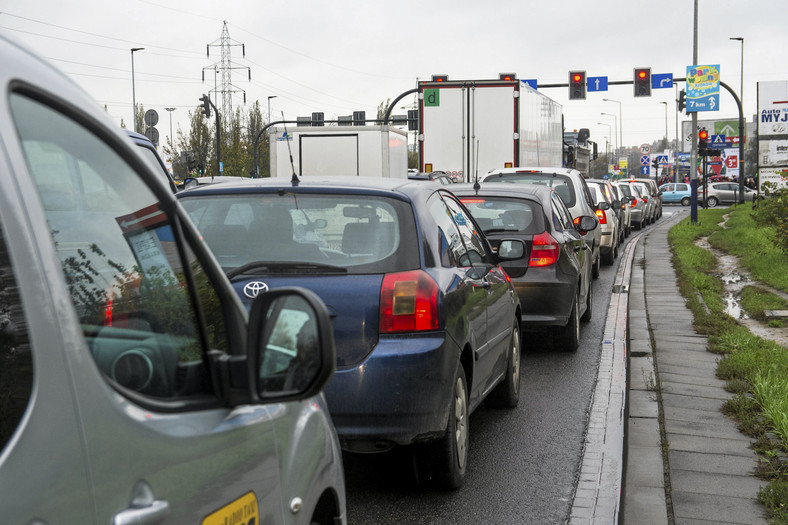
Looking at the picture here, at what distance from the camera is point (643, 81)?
44.7 m

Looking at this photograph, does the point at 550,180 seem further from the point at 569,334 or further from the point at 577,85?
the point at 577,85

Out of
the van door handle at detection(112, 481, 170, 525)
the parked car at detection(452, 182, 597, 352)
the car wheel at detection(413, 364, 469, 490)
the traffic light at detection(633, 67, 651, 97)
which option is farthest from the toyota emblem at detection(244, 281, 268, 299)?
the traffic light at detection(633, 67, 651, 97)

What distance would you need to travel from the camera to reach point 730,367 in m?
8.36

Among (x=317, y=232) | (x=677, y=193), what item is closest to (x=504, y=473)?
(x=317, y=232)

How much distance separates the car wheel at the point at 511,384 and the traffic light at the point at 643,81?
127 ft

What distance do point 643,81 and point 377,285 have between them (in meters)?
41.8

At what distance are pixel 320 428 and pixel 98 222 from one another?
1118mm

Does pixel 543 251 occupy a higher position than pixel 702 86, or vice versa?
pixel 702 86

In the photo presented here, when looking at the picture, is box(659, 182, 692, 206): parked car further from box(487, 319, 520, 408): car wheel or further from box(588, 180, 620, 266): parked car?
box(487, 319, 520, 408): car wheel

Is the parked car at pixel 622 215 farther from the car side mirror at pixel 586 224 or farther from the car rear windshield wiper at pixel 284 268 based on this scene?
the car rear windshield wiper at pixel 284 268

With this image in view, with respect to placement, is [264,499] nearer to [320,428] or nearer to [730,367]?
[320,428]

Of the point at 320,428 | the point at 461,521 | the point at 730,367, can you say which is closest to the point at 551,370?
the point at 730,367

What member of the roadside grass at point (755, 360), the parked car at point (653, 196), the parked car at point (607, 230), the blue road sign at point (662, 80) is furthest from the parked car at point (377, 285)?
the blue road sign at point (662, 80)

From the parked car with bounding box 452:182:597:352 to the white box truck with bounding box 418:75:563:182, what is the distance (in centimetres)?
1192
